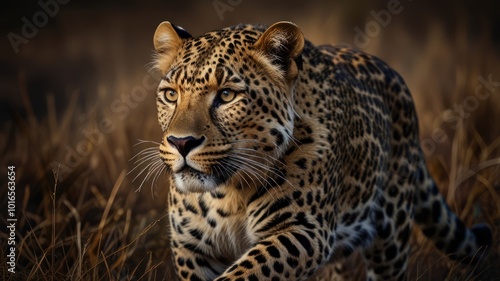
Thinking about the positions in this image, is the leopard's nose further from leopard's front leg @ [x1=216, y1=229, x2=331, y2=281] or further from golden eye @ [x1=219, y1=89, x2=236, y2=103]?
leopard's front leg @ [x1=216, y1=229, x2=331, y2=281]

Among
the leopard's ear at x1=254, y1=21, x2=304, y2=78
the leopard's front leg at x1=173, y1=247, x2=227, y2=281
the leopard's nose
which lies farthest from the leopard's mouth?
the leopard's ear at x1=254, y1=21, x2=304, y2=78

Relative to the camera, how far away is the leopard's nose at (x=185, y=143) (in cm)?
512

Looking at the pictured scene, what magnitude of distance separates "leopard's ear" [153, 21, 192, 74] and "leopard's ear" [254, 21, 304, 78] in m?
0.58

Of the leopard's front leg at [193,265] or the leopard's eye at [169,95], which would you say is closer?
the leopard's eye at [169,95]

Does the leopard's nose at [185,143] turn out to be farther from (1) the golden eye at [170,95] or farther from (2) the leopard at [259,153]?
(1) the golden eye at [170,95]

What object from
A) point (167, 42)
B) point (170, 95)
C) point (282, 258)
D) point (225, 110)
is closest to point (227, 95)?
point (225, 110)

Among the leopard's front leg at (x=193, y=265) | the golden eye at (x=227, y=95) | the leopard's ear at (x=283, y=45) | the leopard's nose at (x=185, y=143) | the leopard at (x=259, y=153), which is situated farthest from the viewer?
the leopard's front leg at (x=193, y=265)

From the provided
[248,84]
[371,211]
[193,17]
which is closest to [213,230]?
[248,84]

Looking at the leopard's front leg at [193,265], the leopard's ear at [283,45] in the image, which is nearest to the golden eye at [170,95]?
the leopard's ear at [283,45]

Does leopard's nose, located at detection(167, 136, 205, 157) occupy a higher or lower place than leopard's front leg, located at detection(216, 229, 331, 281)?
higher

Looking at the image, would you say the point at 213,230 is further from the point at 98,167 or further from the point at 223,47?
the point at 98,167

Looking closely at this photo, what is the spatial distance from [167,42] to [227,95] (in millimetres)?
704

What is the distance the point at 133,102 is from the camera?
9.65m

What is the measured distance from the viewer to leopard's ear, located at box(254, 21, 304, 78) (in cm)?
556
